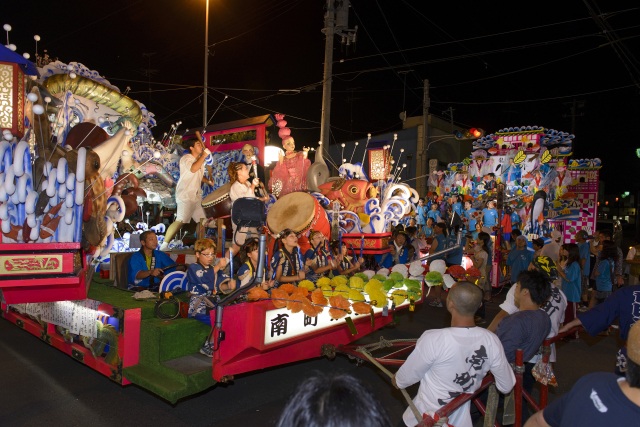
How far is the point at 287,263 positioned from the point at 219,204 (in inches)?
114

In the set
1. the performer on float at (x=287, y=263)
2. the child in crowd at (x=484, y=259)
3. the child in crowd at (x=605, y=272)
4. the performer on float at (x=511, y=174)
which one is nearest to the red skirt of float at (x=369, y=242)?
the child in crowd at (x=484, y=259)

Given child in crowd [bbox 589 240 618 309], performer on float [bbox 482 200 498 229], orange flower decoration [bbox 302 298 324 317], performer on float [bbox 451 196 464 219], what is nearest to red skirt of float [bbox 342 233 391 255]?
child in crowd [bbox 589 240 618 309]

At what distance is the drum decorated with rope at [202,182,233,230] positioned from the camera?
7.94 m

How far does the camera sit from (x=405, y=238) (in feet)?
32.6

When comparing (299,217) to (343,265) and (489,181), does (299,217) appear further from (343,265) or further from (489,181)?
(489,181)

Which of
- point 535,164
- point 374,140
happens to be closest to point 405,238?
point 535,164

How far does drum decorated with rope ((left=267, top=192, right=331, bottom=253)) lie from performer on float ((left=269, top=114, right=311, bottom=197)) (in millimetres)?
1748

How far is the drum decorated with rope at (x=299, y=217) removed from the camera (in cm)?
686

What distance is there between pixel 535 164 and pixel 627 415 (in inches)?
747

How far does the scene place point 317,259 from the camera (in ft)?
20.5

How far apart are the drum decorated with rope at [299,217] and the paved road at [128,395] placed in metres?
1.93

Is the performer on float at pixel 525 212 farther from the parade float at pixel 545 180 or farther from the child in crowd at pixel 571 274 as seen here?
the child in crowd at pixel 571 274

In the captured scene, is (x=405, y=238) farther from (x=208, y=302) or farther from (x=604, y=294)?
→ (x=208, y=302)

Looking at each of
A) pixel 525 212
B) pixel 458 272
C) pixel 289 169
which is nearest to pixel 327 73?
pixel 289 169
